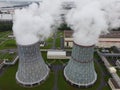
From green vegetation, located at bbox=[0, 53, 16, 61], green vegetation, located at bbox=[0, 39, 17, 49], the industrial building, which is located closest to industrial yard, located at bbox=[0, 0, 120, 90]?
green vegetation, located at bbox=[0, 53, 16, 61]

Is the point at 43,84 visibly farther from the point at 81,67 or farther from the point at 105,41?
the point at 105,41

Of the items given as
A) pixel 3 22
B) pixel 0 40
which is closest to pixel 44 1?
pixel 0 40

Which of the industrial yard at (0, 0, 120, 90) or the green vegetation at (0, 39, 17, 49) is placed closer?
the industrial yard at (0, 0, 120, 90)

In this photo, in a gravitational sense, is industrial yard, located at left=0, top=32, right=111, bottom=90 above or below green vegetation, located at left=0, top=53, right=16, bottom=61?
below

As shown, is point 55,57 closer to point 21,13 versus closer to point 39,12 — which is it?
point 39,12

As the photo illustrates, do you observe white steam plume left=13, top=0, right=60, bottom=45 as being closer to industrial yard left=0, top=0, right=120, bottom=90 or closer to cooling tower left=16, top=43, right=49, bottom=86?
industrial yard left=0, top=0, right=120, bottom=90

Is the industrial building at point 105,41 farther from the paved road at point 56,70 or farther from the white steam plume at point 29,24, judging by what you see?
the white steam plume at point 29,24
